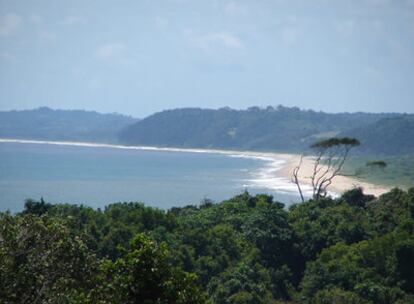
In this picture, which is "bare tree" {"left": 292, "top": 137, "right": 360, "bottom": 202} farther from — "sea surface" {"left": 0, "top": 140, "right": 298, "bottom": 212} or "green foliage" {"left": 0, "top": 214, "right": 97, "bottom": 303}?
"green foliage" {"left": 0, "top": 214, "right": 97, "bottom": 303}

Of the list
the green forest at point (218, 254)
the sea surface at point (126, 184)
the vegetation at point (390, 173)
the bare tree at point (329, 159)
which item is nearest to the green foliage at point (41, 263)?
the green forest at point (218, 254)

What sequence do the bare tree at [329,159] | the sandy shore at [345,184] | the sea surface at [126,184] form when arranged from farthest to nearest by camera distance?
1. the sandy shore at [345,184]
2. the sea surface at [126,184]
3. the bare tree at [329,159]

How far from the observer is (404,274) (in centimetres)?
2588

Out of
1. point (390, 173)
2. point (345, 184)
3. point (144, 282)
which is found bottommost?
point (345, 184)

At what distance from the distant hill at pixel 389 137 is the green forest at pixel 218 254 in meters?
124

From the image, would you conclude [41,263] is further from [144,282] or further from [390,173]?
[390,173]

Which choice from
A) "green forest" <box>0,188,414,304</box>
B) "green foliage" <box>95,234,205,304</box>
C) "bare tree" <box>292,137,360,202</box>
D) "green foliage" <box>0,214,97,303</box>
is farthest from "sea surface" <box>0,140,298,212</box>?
"green foliage" <box>95,234,205,304</box>

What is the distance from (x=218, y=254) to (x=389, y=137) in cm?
14507

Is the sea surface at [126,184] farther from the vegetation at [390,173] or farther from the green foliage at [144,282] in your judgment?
the green foliage at [144,282]

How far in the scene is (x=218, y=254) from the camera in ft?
95.6

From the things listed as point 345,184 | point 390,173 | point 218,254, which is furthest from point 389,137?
point 218,254

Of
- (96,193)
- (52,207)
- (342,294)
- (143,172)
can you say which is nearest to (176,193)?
(96,193)

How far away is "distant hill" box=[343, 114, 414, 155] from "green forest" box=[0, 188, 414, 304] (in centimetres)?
12366

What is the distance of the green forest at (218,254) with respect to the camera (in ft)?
32.3
